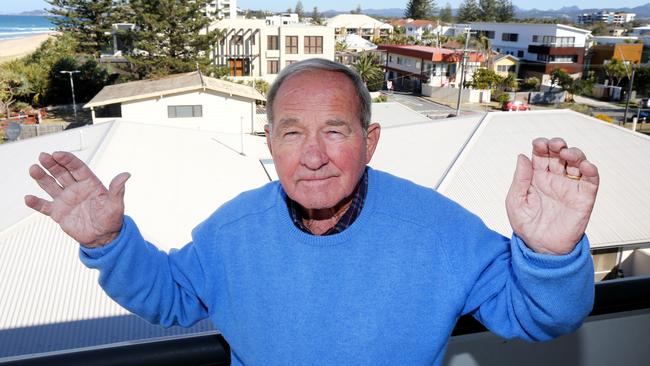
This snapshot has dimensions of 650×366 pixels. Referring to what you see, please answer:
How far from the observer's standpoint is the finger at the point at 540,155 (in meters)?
0.84

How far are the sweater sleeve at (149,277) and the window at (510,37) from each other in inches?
1498

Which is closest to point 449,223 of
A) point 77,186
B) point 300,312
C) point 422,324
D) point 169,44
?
point 422,324

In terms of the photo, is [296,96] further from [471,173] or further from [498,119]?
[498,119]

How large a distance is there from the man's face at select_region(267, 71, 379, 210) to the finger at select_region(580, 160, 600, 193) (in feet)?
1.23

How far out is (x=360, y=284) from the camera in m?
0.95

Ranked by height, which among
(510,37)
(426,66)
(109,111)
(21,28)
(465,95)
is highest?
(510,37)

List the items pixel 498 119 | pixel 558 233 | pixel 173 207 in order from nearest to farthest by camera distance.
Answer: pixel 558 233, pixel 173 207, pixel 498 119

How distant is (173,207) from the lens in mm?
6848

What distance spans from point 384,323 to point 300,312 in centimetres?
14

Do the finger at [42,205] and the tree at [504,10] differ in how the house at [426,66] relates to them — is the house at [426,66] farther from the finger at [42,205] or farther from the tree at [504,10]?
the tree at [504,10]

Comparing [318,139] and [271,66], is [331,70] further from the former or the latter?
[271,66]

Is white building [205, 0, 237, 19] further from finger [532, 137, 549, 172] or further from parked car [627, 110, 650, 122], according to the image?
finger [532, 137, 549, 172]

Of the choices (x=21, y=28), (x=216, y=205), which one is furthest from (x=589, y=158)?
(x=21, y=28)

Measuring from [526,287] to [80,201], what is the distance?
74 centimetres
